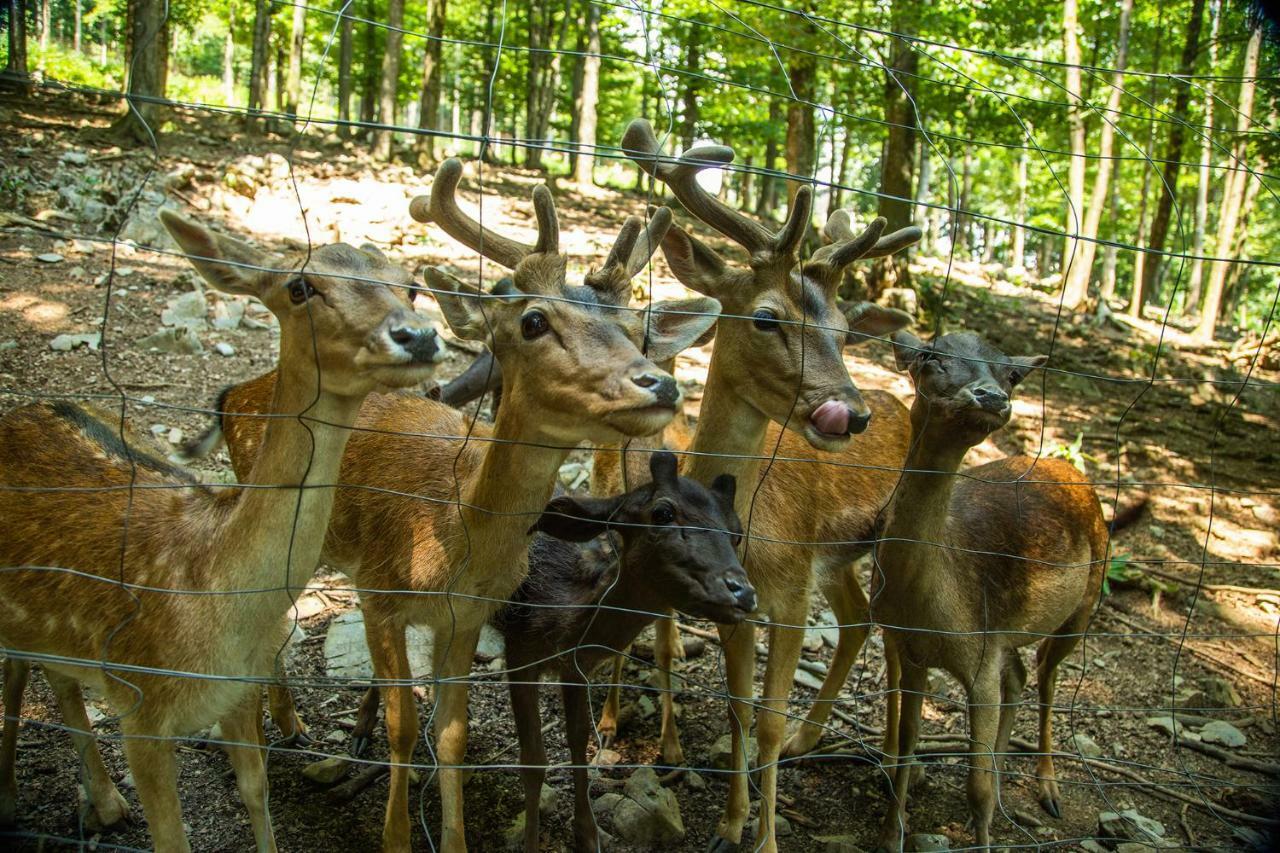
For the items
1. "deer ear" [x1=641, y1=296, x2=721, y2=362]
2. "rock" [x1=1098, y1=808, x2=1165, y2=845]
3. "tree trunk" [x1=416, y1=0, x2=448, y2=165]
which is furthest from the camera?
"tree trunk" [x1=416, y1=0, x2=448, y2=165]

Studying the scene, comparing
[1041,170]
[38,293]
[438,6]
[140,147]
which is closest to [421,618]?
[38,293]

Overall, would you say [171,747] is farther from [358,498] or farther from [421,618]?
[358,498]

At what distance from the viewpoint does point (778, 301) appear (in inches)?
149

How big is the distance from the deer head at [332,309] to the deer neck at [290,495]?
0.21ft

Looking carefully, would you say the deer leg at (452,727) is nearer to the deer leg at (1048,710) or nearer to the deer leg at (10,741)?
the deer leg at (10,741)

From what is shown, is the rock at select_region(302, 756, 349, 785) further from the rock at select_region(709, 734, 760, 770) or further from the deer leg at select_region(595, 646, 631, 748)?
the rock at select_region(709, 734, 760, 770)

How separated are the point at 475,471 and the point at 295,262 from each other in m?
1.10

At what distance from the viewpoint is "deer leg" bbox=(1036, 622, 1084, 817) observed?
471cm

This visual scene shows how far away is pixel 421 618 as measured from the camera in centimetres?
375

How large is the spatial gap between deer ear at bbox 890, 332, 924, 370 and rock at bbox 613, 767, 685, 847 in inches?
83.2

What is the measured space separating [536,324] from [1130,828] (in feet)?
12.0

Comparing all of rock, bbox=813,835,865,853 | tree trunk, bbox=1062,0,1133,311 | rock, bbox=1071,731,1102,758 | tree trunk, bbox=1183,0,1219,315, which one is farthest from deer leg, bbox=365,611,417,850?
tree trunk, bbox=1183,0,1219,315

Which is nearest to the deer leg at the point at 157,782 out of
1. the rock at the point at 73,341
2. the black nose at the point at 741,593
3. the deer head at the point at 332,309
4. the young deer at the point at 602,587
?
the young deer at the point at 602,587

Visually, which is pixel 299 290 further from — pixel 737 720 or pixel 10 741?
pixel 737 720
